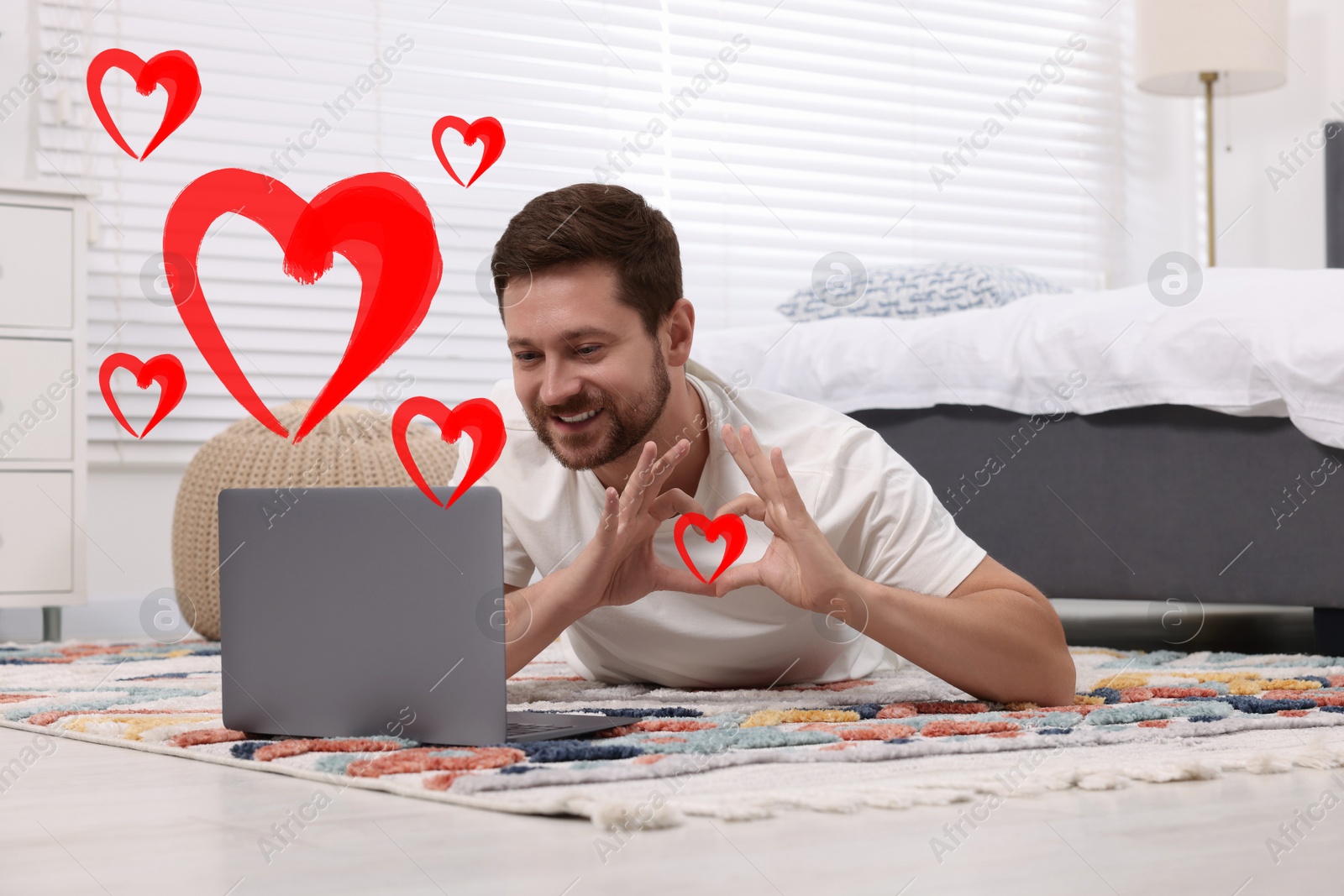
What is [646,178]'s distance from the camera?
330cm

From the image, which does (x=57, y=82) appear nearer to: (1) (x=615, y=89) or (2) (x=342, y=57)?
(2) (x=342, y=57)

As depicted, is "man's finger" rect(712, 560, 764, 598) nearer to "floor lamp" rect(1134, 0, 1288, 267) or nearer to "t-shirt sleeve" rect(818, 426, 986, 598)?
"t-shirt sleeve" rect(818, 426, 986, 598)

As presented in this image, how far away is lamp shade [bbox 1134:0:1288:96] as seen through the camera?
3424 millimetres

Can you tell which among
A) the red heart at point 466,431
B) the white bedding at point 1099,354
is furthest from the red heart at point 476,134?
the white bedding at point 1099,354

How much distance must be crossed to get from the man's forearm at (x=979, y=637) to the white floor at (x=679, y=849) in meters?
0.31

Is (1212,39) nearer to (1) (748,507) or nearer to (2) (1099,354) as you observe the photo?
(2) (1099,354)

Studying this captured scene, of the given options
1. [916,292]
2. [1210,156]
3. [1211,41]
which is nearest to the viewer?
[916,292]

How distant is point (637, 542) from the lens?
118 centimetres

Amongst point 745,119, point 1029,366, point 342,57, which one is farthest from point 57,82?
point 1029,366

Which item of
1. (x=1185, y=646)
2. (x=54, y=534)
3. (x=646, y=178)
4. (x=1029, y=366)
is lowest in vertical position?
(x=1185, y=646)

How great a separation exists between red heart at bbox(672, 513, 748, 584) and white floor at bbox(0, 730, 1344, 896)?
431mm

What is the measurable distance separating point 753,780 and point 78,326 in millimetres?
1822

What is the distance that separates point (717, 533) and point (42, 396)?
150 centimetres

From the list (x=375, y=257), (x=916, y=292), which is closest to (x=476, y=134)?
(x=375, y=257)
